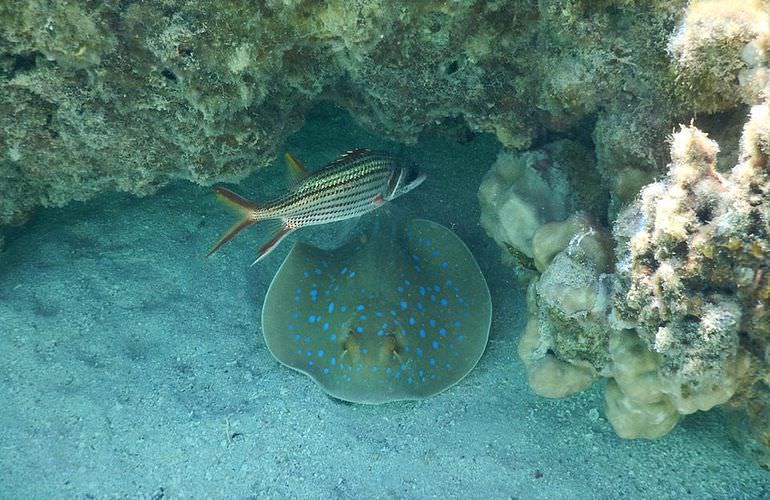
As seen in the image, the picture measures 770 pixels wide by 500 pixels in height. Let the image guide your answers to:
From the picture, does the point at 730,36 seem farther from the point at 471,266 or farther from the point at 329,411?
the point at 329,411

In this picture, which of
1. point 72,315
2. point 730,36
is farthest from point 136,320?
point 730,36

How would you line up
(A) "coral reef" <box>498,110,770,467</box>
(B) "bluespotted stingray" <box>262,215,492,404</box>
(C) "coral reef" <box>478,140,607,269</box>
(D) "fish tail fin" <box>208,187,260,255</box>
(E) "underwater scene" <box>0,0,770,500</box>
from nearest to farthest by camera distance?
(A) "coral reef" <box>498,110,770,467</box> < (E) "underwater scene" <box>0,0,770,500</box> < (D) "fish tail fin" <box>208,187,260,255</box> < (C) "coral reef" <box>478,140,607,269</box> < (B) "bluespotted stingray" <box>262,215,492,404</box>

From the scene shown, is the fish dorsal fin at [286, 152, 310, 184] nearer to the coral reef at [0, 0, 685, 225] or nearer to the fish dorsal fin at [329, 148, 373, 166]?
the fish dorsal fin at [329, 148, 373, 166]

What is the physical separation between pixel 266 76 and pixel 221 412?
2.64 m

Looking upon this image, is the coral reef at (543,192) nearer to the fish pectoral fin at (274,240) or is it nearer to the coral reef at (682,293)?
the coral reef at (682,293)

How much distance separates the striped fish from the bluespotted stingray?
0.95 m

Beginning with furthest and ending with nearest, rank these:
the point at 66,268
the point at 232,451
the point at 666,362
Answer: the point at 66,268, the point at 232,451, the point at 666,362

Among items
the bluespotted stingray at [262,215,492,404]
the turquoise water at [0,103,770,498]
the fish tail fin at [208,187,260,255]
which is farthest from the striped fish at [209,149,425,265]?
the turquoise water at [0,103,770,498]

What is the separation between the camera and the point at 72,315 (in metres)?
4.64

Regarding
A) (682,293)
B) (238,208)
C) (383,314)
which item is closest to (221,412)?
(383,314)

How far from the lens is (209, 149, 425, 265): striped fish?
145 inches

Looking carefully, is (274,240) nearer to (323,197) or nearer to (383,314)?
(323,197)

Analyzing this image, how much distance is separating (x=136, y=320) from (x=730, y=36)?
4.80 metres

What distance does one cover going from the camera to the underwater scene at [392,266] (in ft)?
8.79
